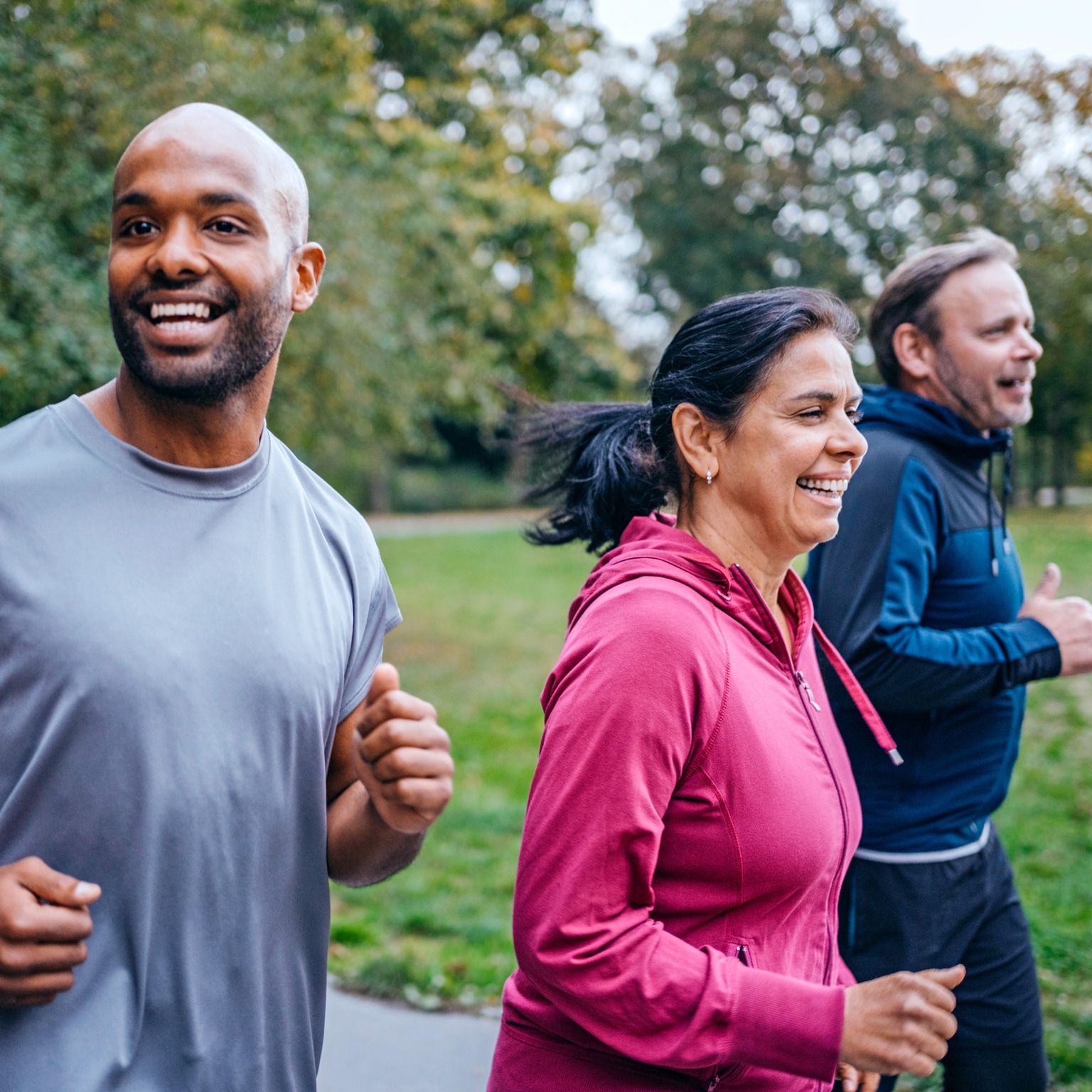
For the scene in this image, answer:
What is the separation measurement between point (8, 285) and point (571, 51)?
8866mm

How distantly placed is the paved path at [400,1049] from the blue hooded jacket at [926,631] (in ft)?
5.98

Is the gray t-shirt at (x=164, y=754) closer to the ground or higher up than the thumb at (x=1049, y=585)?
closer to the ground

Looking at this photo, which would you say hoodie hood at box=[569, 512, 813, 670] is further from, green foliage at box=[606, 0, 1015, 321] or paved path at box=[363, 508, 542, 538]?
paved path at box=[363, 508, 542, 538]

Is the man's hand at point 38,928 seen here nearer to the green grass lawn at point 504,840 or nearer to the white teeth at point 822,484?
the white teeth at point 822,484

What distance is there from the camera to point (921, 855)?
2549mm

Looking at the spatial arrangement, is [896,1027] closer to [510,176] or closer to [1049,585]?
[1049,585]

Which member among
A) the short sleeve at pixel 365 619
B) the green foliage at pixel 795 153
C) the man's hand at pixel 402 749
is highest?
the green foliage at pixel 795 153

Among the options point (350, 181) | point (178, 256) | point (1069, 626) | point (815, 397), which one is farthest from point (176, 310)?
point (350, 181)

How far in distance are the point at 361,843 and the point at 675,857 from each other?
495 mm

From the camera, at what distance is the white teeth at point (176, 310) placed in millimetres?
1697

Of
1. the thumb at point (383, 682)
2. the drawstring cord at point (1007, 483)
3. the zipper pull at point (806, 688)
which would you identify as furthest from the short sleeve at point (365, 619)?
the drawstring cord at point (1007, 483)

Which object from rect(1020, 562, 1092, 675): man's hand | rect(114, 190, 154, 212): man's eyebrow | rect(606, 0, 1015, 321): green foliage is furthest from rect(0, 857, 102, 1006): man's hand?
rect(606, 0, 1015, 321): green foliage

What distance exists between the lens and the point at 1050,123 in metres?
6.41

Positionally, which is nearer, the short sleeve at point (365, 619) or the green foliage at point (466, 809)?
the short sleeve at point (365, 619)
